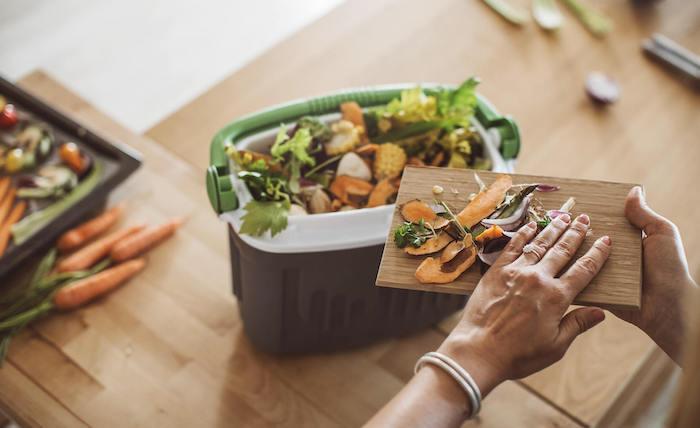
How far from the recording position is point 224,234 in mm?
1576

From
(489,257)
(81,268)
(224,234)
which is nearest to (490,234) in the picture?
(489,257)

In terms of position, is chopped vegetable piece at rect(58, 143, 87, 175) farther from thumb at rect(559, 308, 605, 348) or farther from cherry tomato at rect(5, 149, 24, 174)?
thumb at rect(559, 308, 605, 348)

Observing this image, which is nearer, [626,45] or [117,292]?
[117,292]

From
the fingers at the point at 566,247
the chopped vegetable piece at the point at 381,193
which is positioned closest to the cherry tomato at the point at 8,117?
the chopped vegetable piece at the point at 381,193

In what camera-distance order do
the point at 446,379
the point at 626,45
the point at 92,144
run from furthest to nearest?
the point at 626,45, the point at 92,144, the point at 446,379

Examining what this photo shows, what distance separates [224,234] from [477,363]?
825mm

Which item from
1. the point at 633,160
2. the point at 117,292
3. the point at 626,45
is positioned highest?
the point at 626,45

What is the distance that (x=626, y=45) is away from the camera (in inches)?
78.7

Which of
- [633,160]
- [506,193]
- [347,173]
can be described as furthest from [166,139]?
[633,160]

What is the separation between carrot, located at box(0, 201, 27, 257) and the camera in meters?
1.47

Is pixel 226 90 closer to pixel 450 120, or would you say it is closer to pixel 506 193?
pixel 450 120

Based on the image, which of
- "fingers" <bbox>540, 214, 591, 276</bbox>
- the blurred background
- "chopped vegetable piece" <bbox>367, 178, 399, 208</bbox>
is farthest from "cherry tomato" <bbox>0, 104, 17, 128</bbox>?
"fingers" <bbox>540, 214, 591, 276</bbox>

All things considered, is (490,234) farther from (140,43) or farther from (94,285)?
(140,43)

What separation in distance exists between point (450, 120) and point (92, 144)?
2.63 ft
